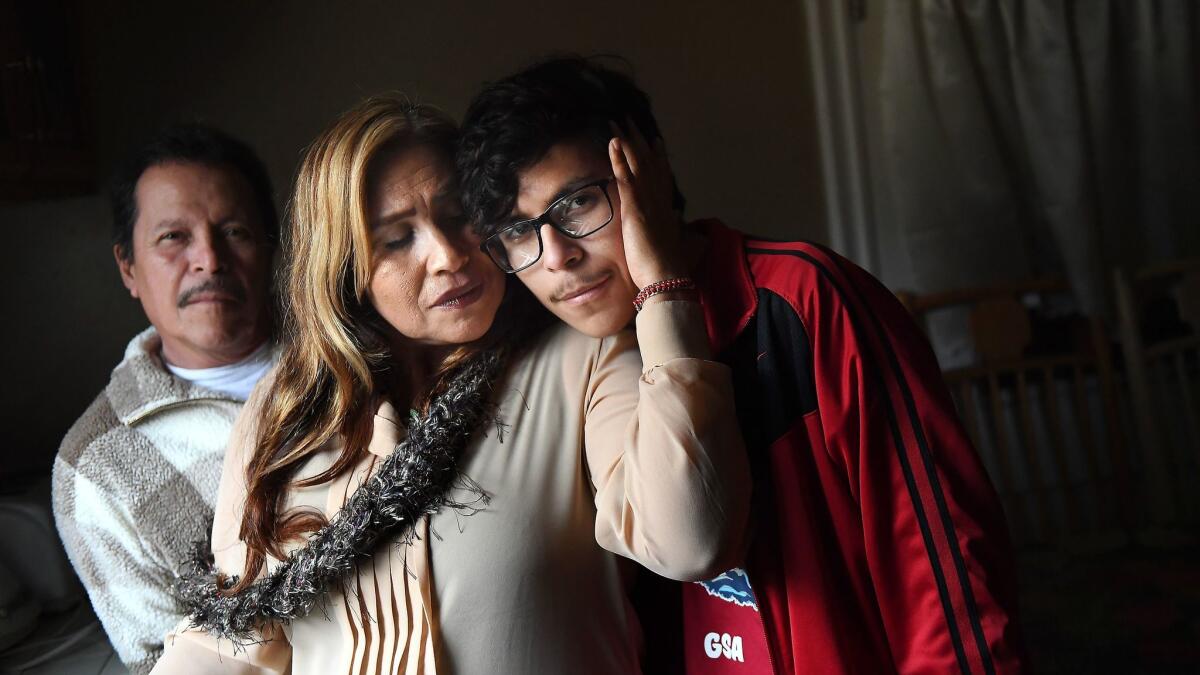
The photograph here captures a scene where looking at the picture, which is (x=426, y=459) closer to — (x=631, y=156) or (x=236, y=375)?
(x=631, y=156)

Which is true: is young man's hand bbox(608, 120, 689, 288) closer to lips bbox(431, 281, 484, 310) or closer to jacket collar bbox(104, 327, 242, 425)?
lips bbox(431, 281, 484, 310)

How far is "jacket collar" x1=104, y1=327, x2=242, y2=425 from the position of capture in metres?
1.21

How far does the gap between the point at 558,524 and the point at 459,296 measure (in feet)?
0.71

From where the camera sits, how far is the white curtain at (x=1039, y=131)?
5.97 ft

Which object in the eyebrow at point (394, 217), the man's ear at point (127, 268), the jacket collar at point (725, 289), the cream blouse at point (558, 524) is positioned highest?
the eyebrow at point (394, 217)

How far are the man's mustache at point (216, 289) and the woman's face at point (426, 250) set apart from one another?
432 millimetres

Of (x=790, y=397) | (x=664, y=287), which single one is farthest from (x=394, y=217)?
(x=790, y=397)

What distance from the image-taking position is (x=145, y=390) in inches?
48.3

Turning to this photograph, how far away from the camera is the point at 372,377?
2.86ft

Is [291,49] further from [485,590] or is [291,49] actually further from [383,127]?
[485,590]

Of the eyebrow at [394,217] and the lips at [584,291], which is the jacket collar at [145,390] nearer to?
the eyebrow at [394,217]

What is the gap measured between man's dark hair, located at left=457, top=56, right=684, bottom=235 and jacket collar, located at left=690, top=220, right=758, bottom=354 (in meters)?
0.11

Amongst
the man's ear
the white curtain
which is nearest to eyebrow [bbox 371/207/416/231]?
the man's ear

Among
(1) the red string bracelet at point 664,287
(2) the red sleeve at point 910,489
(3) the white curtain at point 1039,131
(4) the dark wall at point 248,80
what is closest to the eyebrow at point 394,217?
(1) the red string bracelet at point 664,287
